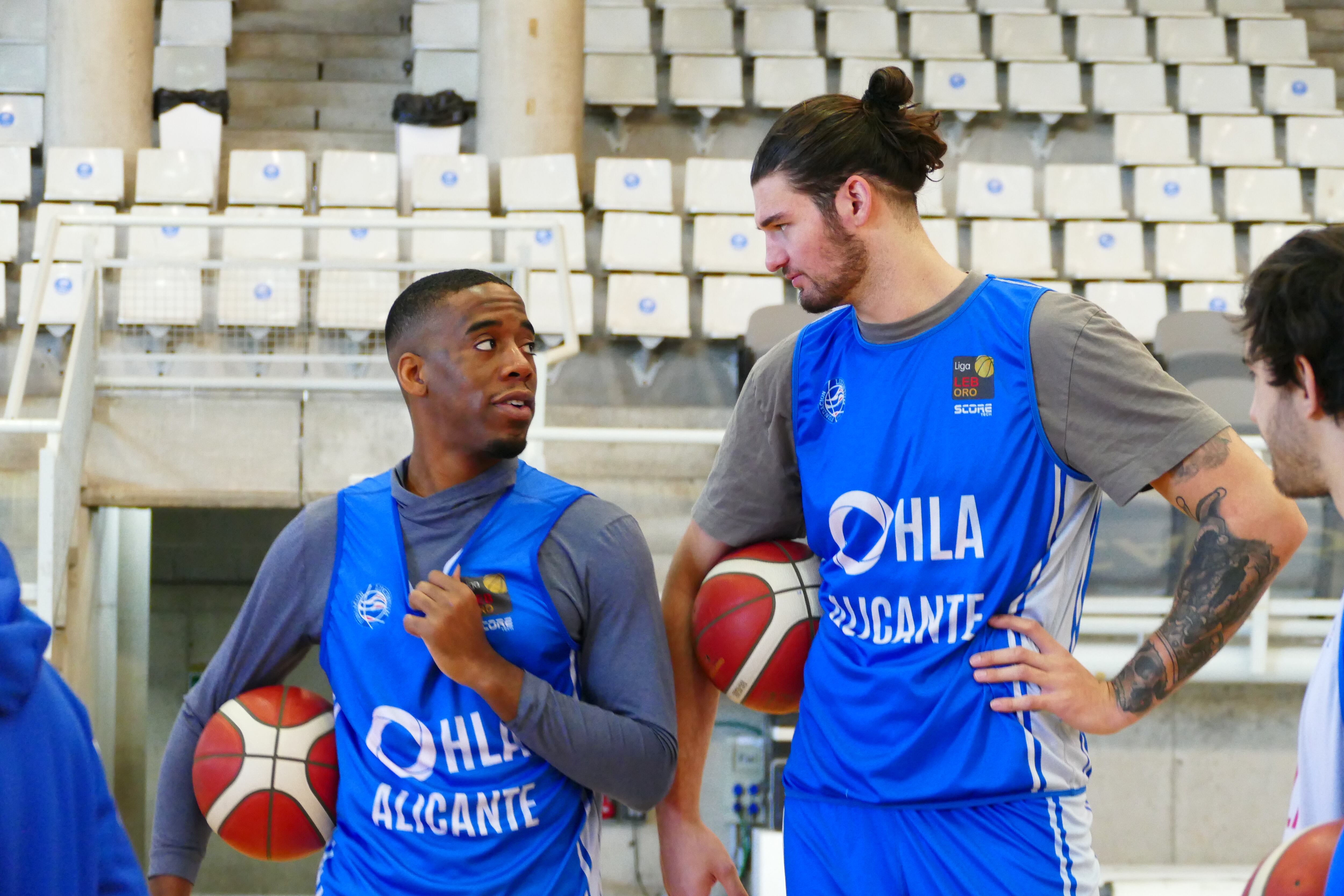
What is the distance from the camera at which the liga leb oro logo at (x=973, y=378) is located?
1.76 meters

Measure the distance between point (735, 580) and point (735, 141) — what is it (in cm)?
636

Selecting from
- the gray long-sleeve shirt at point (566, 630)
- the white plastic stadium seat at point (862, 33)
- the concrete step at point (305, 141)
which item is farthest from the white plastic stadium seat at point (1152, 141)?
the gray long-sleeve shirt at point (566, 630)

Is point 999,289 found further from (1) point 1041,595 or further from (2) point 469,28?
(2) point 469,28

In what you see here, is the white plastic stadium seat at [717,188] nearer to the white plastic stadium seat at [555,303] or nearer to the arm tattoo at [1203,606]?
the white plastic stadium seat at [555,303]

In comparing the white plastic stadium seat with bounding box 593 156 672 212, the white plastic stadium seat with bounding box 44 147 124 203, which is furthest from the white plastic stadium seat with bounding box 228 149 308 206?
the white plastic stadium seat with bounding box 593 156 672 212

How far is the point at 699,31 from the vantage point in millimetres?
8141

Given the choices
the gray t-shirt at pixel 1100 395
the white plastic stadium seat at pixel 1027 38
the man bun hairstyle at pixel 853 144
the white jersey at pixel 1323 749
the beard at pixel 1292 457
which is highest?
the white plastic stadium seat at pixel 1027 38

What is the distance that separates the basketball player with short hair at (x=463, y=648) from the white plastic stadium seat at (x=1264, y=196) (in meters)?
6.82

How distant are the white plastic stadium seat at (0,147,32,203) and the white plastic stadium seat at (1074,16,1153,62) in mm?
6623

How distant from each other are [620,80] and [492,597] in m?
6.60

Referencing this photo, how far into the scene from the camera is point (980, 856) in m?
1.68

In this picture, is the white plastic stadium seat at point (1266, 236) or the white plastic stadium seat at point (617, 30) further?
the white plastic stadium seat at point (617, 30)

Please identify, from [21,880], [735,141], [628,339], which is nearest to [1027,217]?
[735,141]

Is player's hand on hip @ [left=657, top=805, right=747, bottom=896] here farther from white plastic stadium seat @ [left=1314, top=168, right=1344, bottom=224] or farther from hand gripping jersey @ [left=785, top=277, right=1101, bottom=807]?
white plastic stadium seat @ [left=1314, top=168, right=1344, bottom=224]
